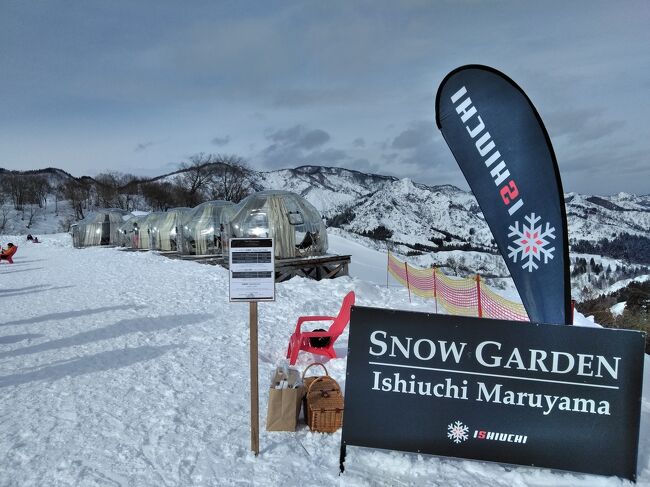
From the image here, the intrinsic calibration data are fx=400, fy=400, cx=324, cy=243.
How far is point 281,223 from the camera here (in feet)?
52.9

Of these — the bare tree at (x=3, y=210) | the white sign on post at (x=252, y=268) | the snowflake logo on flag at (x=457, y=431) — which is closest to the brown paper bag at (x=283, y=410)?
the white sign on post at (x=252, y=268)

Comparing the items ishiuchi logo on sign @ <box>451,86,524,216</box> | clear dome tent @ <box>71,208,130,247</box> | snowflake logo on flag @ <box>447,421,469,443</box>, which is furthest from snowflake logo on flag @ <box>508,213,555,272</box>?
clear dome tent @ <box>71,208,130,247</box>

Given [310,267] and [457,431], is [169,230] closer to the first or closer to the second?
[310,267]

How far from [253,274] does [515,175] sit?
8.97 ft

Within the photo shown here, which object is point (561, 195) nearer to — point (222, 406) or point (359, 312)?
point (359, 312)

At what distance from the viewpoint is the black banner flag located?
3900mm

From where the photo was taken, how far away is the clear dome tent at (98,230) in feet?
111

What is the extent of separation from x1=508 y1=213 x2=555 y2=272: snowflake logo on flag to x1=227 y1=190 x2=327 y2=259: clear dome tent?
12324mm

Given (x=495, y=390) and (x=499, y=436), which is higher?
(x=495, y=390)

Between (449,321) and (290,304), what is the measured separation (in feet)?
21.9

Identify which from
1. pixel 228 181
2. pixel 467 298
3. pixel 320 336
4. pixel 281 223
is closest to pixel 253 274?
pixel 320 336

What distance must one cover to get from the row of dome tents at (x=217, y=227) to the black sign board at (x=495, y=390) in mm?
12645

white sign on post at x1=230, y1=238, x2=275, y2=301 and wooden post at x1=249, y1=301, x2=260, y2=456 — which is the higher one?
white sign on post at x1=230, y1=238, x2=275, y2=301

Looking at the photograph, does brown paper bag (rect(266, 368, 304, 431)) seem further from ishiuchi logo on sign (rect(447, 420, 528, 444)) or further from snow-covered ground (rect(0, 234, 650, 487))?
ishiuchi logo on sign (rect(447, 420, 528, 444))
